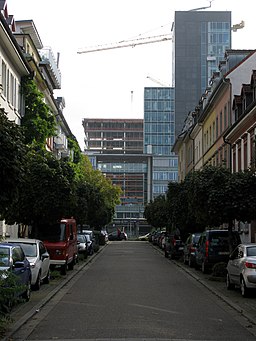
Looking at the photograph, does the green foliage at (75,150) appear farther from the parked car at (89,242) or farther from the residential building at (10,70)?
the residential building at (10,70)

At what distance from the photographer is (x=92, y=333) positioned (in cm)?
1108

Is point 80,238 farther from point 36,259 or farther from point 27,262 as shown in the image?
point 27,262

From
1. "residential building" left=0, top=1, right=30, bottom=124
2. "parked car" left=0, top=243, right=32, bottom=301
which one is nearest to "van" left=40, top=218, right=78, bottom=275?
"residential building" left=0, top=1, right=30, bottom=124

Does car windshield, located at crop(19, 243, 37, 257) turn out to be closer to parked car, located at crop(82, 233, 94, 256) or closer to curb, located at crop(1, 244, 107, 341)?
curb, located at crop(1, 244, 107, 341)

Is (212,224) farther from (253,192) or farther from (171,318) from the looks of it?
(171,318)

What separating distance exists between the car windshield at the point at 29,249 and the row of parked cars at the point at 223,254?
5.80 m

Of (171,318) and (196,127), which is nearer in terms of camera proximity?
(171,318)

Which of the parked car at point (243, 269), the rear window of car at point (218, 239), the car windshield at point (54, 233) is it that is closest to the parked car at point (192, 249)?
the rear window of car at point (218, 239)

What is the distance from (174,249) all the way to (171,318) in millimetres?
26734

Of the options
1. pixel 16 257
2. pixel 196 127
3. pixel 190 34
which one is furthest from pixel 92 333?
pixel 190 34

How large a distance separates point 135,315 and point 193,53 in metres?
138

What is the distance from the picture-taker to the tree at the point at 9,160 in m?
11.4

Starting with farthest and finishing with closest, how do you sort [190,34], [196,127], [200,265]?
[190,34] → [196,127] → [200,265]

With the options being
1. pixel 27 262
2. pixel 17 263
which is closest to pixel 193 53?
pixel 27 262
